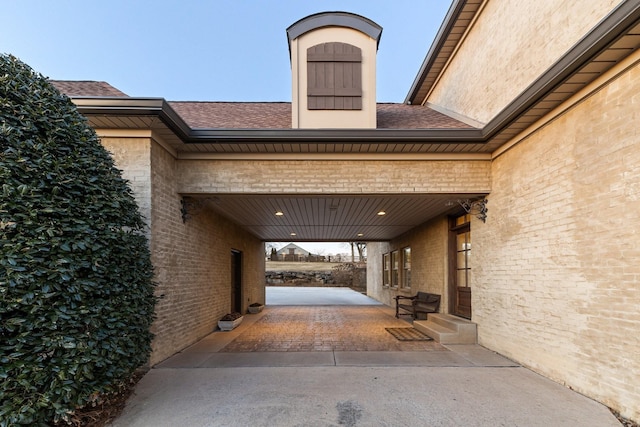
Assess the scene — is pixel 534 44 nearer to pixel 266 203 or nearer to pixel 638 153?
pixel 638 153

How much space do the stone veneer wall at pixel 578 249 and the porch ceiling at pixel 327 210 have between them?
1279 mm

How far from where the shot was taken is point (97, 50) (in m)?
19.8

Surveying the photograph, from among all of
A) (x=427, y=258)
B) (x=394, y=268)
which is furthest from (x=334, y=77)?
(x=394, y=268)

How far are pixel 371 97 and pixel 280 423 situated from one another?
5.15 metres

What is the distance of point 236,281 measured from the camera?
9.94 meters

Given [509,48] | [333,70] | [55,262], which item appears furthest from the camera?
[333,70]

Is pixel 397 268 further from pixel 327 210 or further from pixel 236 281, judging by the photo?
pixel 236 281

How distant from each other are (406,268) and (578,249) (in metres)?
7.87

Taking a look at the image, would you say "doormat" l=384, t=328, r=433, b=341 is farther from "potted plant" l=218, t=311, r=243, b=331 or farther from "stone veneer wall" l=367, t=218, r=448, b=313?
"potted plant" l=218, t=311, r=243, b=331

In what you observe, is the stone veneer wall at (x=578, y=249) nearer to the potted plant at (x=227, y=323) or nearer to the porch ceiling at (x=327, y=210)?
the porch ceiling at (x=327, y=210)

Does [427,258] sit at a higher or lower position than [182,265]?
lower

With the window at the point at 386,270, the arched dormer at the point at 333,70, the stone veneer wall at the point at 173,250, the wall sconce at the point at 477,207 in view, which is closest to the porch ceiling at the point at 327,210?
the wall sconce at the point at 477,207

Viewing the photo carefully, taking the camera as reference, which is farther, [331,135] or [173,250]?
[173,250]

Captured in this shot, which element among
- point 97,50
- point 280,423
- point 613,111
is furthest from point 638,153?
point 97,50
